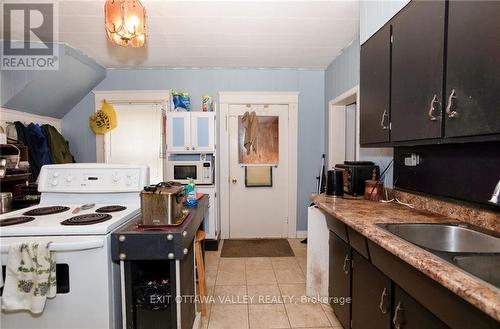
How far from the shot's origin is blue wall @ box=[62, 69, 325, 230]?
3.98m

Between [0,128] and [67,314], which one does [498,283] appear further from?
[0,128]

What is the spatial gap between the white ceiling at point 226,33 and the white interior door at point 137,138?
648 millimetres

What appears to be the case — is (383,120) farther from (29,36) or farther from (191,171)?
(29,36)

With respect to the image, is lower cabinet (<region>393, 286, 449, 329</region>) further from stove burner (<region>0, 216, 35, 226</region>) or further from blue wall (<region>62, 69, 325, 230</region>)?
blue wall (<region>62, 69, 325, 230</region>)

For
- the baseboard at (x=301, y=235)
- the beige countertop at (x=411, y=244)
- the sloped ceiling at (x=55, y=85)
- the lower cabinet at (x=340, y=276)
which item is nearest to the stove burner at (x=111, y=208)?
the beige countertop at (x=411, y=244)

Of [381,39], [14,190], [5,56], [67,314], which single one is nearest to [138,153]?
[14,190]

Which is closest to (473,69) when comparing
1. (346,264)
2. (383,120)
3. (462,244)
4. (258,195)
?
(383,120)

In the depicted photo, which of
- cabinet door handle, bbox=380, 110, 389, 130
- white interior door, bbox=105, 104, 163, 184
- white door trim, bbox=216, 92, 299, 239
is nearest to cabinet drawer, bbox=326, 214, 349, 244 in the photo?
cabinet door handle, bbox=380, 110, 389, 130

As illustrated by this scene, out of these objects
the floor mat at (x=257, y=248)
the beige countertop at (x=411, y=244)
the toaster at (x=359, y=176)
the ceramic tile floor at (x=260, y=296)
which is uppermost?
the toaster at (x=359, y=176)

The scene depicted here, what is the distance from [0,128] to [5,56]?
887 mm

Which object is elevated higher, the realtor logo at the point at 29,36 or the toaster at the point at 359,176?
the realtor logo at the point at 29,36

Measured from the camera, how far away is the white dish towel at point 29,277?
1.31m

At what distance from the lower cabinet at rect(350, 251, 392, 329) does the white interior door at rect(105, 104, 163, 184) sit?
311 cm

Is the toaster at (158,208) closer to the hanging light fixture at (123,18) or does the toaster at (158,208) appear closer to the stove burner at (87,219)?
the stove burner at (87,219)
